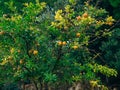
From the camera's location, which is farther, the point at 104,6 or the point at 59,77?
the point at 104,6

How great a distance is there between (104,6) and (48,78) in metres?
9.47

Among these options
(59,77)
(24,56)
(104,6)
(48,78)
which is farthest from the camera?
(104,6)

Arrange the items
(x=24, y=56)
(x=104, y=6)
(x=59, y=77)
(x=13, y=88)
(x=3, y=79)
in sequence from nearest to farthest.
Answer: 1. (x=24, y=56)
2. (x=59, y=77)
3. (x=3, y=79)
4. (x=104, y=6)
5. (x=13, y=88)

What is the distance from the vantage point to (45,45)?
9703 mm

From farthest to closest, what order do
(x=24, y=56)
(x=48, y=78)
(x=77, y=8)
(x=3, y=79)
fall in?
(x=77, y=8) → (x=3, y=79) → (x=24, y=56) → (x=48, y=78)

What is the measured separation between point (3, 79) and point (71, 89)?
696cm

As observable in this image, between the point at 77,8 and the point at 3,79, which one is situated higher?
the point at 77,8

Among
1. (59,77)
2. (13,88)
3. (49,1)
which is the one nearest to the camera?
(59,77)

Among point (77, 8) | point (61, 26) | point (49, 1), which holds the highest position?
point (49, 1)

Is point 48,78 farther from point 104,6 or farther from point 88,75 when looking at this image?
point 104,6

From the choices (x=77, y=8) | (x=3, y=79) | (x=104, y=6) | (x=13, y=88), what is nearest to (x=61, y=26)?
(x=3, y=79)

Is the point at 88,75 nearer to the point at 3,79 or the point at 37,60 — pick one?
the point at 37,60

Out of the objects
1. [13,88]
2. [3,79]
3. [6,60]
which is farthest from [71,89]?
[6,60]

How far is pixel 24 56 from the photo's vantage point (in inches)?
375
